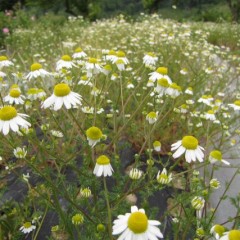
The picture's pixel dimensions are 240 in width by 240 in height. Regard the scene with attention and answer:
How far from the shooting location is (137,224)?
0.82 metres

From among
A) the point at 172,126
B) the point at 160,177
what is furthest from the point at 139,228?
the point at 172,126

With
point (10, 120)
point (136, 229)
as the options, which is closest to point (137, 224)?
point (136, 229)

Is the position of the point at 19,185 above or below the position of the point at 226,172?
above

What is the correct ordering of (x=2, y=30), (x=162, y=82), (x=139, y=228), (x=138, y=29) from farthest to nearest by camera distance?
(x=2, y=30)
(x=138, y=29)
(x=162, y=82)
(x=139, y=228)

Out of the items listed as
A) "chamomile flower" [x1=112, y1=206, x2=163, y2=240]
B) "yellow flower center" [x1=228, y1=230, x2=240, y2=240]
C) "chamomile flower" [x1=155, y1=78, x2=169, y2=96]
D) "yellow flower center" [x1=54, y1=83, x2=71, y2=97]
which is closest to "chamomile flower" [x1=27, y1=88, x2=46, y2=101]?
"yellow flower center" [x1=54, y1=83, x2=71, y2=97]

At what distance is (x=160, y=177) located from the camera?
1.15 metres

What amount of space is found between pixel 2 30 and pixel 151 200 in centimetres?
544

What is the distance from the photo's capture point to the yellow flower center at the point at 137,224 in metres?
0.82

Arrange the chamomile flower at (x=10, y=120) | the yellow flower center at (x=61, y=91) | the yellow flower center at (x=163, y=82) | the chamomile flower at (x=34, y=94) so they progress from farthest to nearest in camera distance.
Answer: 1. the chamomile flower at (x=34, y=94)
2. the yellow flower center at (x=163, y=82)
3. the yellow flower center at (x=61, y=91)
4. the chamomile flower at (x=10, y=120)

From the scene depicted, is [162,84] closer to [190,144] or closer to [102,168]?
[190,144]

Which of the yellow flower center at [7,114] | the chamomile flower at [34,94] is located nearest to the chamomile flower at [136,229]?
the yellow flower center at [7,114]

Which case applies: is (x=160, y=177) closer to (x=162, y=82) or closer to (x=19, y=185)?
(x=162, y=82)

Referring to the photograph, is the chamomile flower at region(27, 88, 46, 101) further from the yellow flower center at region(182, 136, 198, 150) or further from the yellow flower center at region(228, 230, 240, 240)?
the yellow flower center at region(228, 230, 240, 240)

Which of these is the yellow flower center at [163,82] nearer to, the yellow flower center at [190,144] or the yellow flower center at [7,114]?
the yellow flower center at [190,144]
